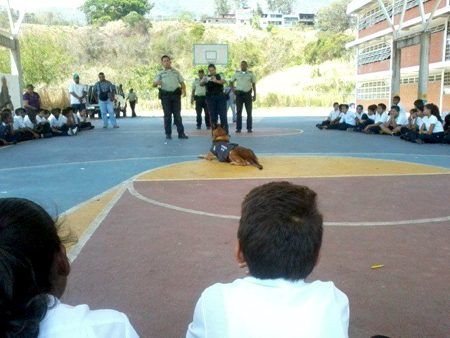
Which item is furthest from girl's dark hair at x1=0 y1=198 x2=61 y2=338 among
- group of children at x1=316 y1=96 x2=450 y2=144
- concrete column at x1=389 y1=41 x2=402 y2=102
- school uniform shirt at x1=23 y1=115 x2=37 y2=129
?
concrete column at x1=389 y1=41 x2=402 y2=102

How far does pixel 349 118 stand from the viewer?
15.7 m

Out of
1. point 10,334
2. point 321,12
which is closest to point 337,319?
point 10,334

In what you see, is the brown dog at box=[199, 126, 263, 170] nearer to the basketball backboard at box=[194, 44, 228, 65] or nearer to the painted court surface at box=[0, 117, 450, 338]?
the painted court surface at box=[0, 117, 450, 338]

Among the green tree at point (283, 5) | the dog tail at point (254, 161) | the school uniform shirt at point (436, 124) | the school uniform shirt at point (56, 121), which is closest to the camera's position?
the dog tail at point (254, 161)

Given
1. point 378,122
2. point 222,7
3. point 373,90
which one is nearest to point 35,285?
point 378,122

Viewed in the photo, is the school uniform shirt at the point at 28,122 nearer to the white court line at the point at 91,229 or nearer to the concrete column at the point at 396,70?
the white court line at the point at 91,229

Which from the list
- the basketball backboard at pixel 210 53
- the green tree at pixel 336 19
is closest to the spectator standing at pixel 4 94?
the basketball backboard at pixel 210 53

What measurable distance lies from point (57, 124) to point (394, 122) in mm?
9303

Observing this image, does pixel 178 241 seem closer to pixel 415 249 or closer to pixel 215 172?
pixel 415 249

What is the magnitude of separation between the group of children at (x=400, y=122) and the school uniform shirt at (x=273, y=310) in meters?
10.4

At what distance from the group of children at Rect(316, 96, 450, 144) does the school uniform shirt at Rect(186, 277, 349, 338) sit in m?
10.4

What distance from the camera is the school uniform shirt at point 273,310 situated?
1473 mm

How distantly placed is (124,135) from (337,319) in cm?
1260

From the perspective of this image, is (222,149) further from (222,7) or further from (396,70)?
(222,7)
